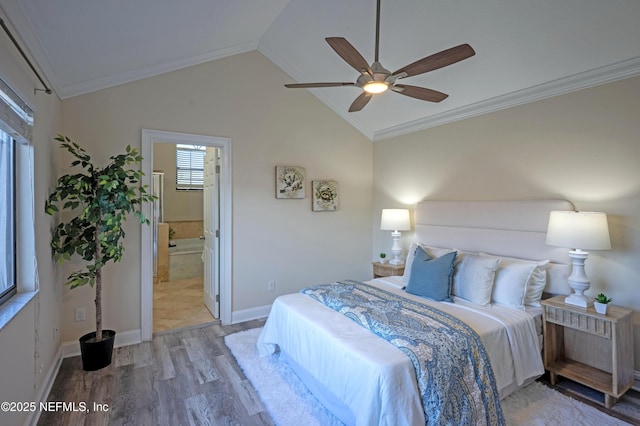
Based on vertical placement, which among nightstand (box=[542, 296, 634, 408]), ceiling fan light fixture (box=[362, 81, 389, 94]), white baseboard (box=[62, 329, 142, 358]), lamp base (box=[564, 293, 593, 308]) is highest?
ceiling fan light fixture (box=[362, 81, 389, 94])

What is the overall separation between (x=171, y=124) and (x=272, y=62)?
1.54m

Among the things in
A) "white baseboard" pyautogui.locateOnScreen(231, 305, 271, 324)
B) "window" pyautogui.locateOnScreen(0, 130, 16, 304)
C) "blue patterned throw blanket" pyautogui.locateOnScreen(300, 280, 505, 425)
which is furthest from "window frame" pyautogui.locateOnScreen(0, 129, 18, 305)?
"blue patterned throw blanket" pyautogui.locateOnScreen(300, 280, 505, 425)

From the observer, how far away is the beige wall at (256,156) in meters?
3.25

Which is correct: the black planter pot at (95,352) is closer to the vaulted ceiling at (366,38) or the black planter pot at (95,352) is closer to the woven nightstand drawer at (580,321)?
the vaulted ceiling at (366,38)

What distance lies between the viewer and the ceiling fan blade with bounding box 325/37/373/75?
1.98 meters

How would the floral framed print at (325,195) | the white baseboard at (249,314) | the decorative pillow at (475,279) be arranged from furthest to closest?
the floral framed print at (325,195) < the white baseboard at (249,314) < the decorative pillow at (475,279)

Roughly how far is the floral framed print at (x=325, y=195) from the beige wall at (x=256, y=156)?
93 millimetres

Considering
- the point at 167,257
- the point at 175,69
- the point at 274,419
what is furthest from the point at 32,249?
the point at 167,257

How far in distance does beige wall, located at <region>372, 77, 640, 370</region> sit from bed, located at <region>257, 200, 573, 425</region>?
0.20 metres

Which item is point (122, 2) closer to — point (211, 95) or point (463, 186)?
point (211, 95)

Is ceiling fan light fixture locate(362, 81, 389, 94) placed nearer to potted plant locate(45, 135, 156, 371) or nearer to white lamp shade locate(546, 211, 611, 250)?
white lamp shade locate(546, 211, 611, 250)

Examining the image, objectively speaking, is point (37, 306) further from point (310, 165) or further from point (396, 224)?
point (396, 224)

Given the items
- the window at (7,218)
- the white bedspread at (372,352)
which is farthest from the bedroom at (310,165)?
the white bedspread at (372,352)

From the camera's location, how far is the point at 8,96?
1.74 m
